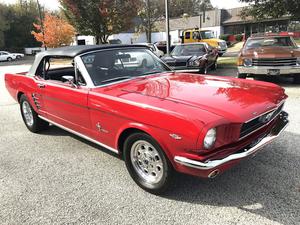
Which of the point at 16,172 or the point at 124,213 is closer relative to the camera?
the point at 124,213

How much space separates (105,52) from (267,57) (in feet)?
20.5

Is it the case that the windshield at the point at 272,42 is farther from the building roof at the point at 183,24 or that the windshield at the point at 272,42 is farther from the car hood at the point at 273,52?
the building roof at the point at 183,24

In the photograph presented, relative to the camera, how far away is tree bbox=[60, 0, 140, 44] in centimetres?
2345

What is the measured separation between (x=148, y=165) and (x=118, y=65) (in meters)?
1.69

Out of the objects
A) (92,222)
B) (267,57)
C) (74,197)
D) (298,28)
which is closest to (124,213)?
(92,222)

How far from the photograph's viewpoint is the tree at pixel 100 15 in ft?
76.9

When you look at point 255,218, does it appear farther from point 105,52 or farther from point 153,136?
point 105,52

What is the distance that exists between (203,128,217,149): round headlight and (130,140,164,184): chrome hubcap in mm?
619

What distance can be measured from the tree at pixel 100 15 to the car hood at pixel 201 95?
20.7 meters

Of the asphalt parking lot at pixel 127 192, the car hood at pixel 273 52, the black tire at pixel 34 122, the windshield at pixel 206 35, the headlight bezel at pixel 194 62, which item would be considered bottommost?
the asphalt parking lot at pixel 127 192

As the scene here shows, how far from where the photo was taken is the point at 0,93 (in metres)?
11.5

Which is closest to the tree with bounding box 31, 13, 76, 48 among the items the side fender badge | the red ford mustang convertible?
the red ford mustang convertible

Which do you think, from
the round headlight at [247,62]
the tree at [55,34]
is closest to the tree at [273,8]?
the round headlight at [247,62]

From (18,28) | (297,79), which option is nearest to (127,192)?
(297,79)
